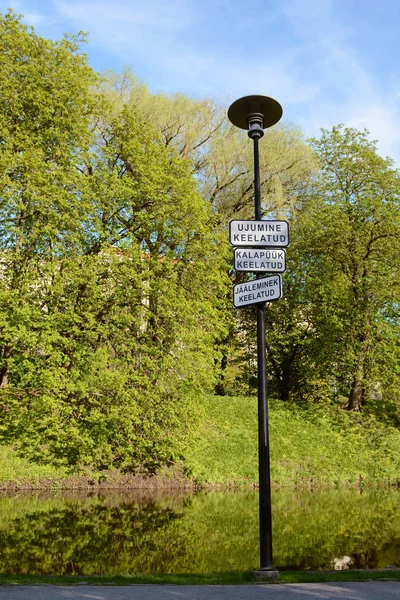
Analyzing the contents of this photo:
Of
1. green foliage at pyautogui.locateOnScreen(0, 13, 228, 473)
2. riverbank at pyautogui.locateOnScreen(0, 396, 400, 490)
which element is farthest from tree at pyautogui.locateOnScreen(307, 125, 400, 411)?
green foliage at pyautogui.locateOnScreen(0, 13, 228, 473)

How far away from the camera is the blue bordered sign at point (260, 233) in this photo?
870cm

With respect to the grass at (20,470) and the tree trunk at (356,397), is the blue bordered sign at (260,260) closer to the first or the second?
the grass at (20,470)

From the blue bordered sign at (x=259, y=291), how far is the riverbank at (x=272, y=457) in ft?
44.1

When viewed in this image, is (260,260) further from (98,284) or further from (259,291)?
(98,284)

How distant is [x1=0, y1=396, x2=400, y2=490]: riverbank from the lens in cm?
1994

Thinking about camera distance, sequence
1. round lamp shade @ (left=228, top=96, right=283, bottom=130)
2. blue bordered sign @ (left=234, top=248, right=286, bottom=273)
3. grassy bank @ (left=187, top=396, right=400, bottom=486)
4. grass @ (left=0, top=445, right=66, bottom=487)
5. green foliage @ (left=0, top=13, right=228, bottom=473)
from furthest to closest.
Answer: grassy bank @ (left=187, top=396, right=400, bottom=486) → green foliage @ (left=0, top=13, right=228, bottom=473) → grass @ (left=0, top=445, right=66, bottom=487) → round lamp shade @ (left=228, top=96, right=283, bottom=130) → blue bordered sign @ (left=234, top=248, right=286, bottom=273)

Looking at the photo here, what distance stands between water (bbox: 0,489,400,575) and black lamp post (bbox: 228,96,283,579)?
2.26m

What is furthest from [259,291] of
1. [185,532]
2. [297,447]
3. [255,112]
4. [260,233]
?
[297,447]

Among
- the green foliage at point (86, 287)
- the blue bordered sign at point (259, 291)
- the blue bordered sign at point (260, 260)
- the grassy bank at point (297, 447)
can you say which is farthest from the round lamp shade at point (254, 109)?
the grassy bank at point (297, 447)

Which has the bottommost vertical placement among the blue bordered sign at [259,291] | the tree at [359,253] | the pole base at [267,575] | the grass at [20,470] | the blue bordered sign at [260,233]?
the pole base at [267,575]

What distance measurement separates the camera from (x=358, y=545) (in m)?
12.0

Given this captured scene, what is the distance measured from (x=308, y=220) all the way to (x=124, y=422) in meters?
15.5

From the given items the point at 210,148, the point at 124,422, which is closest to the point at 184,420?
the point at 124,422

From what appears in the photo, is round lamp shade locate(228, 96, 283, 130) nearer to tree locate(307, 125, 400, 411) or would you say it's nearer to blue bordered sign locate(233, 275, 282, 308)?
blue bordered sign locate(233, 275, 282, 308)
